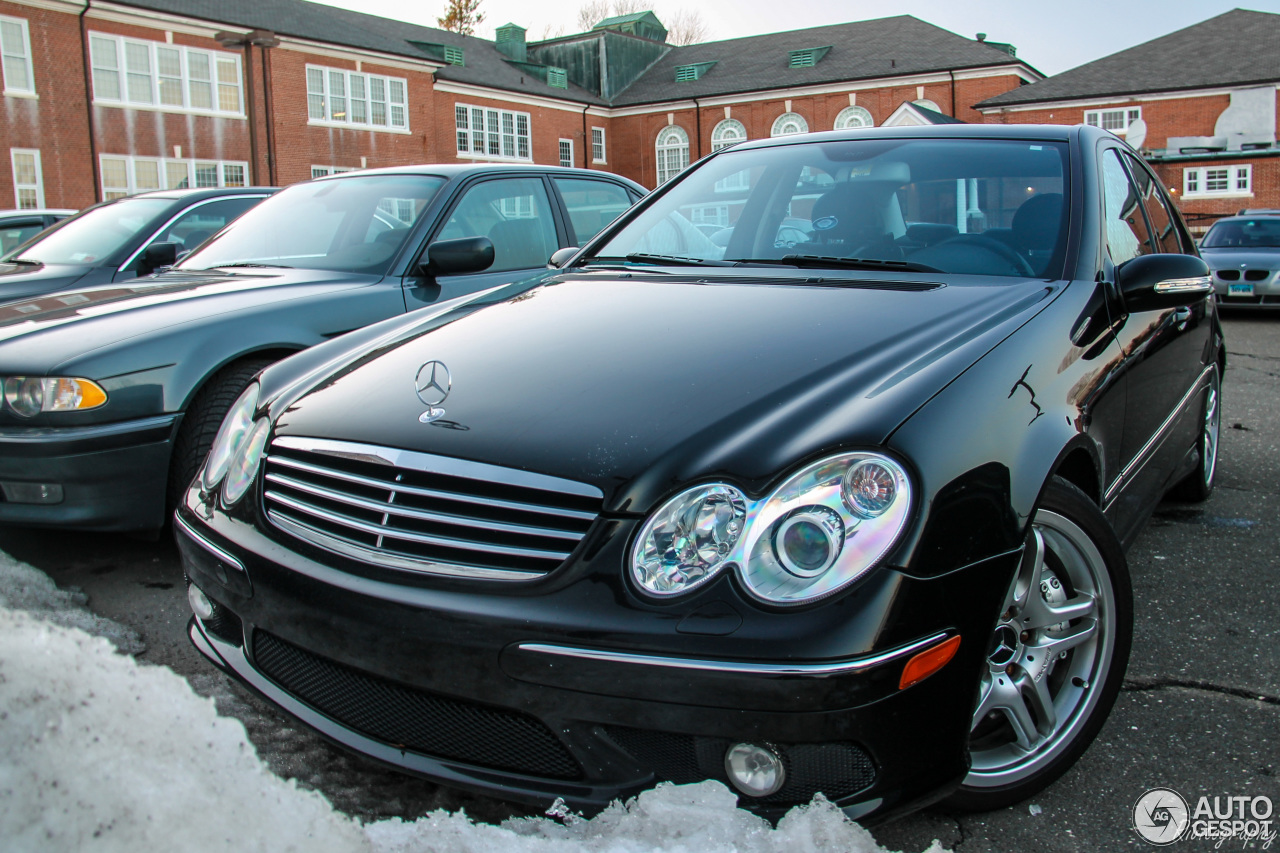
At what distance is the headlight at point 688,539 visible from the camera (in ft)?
5.23

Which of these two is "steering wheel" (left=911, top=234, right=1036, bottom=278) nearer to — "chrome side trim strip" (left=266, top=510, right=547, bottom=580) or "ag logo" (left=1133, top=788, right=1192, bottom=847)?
"ag logo" (left=1133, top=788, right=1192, bottom=847)

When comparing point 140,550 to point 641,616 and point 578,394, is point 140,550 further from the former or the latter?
point 641,616

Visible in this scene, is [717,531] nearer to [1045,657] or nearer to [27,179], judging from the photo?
[1045,657]

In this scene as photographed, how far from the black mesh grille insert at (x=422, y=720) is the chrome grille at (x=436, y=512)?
0.77ft

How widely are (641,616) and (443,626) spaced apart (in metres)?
0.36

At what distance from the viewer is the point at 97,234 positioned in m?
6.55

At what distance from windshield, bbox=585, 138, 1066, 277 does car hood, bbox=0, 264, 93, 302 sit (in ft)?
13.9

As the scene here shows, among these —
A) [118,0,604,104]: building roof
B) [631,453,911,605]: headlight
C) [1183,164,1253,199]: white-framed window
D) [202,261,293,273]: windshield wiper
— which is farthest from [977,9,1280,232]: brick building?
[631,453,911,605]: headlight

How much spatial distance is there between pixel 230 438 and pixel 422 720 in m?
1.02

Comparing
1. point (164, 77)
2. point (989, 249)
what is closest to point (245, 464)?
point (989, 249)

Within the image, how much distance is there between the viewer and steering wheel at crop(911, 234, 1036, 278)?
2.63 meters

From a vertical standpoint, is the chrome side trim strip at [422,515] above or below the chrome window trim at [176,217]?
below

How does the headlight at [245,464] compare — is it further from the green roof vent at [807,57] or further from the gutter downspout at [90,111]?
the green roof vent at [807,57]

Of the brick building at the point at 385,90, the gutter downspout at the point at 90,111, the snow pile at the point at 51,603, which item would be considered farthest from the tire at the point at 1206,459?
the gutter downspout at the point at 90,111
